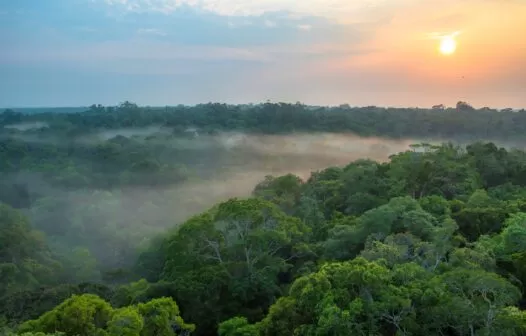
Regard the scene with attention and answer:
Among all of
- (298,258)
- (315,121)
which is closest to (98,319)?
(298,258)

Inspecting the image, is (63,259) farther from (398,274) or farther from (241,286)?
(398,274)

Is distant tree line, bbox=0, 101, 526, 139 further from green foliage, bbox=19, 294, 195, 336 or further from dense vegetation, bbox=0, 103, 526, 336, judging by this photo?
green foliage, bbox=19, 294, 195, 336

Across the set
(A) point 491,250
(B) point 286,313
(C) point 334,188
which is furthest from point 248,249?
(C) point 334,188

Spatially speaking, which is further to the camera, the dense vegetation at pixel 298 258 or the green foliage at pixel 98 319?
the dense vegetation at pixel 298 258

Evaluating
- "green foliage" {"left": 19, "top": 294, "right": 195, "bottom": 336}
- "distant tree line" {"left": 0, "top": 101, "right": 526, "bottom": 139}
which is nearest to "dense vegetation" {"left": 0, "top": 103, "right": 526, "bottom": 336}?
"green foliage" {"left": 19, "top": 294, "right": 195, "bottom": 336}

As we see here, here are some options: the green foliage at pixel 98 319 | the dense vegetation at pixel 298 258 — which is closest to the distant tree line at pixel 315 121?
the dense vegetation at pixel 298 258

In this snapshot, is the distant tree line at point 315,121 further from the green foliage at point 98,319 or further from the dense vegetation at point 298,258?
the green foliage at point 98,319

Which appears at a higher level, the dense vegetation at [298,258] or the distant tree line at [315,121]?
the distant tree line at [315,121]

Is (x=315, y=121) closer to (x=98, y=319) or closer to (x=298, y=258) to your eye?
(x=298, y=258)

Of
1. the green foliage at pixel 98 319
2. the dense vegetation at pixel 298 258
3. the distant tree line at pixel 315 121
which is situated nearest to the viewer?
the green foliage at pixel 98 319
